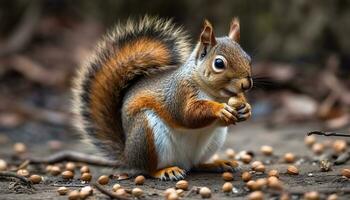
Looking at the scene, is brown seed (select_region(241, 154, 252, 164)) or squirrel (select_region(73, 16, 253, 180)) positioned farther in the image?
brown seed (select_region(241, 154, 252, 164))

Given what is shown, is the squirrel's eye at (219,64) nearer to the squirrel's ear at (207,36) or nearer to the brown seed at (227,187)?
the squirrel's ear at (207,36)

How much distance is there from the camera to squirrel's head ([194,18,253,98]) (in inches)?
134

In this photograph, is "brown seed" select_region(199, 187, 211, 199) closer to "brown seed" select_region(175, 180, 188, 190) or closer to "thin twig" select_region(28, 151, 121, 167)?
"brown seed" select_region(175, 180, 188, 190)

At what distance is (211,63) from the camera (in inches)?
139

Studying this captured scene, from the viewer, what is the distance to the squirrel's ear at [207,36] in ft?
11.7

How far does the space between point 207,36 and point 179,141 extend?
58cm

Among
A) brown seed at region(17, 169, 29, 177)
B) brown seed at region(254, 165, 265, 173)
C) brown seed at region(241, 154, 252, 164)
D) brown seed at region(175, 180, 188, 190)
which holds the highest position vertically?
brown seed at region(241, 154, 252, 164)

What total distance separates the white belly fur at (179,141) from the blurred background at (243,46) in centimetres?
221

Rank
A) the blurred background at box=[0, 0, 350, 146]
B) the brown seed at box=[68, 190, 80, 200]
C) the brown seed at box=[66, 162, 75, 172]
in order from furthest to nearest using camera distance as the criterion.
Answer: the blurred background at box=[0, 0, 350, 146], the brown seed at box=[66, 162, 75, 172], the brown seed at box=[68, 190, 80, 200]

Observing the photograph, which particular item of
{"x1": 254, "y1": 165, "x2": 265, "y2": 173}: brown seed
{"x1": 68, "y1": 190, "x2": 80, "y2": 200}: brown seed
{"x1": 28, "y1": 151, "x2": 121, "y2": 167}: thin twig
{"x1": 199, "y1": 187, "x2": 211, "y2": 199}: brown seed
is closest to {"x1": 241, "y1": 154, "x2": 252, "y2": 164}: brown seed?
{"x1": 254, "y1": 165, "x2": 265, "y2": 173}: brown seed

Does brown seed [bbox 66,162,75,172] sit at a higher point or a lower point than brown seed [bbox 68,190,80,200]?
higher

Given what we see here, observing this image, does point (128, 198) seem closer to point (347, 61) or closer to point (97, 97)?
point (97, 97)

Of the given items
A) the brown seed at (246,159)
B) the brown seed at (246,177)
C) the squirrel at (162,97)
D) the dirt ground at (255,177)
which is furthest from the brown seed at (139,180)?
the brown seed at (246,159)

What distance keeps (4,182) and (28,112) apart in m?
3.24
